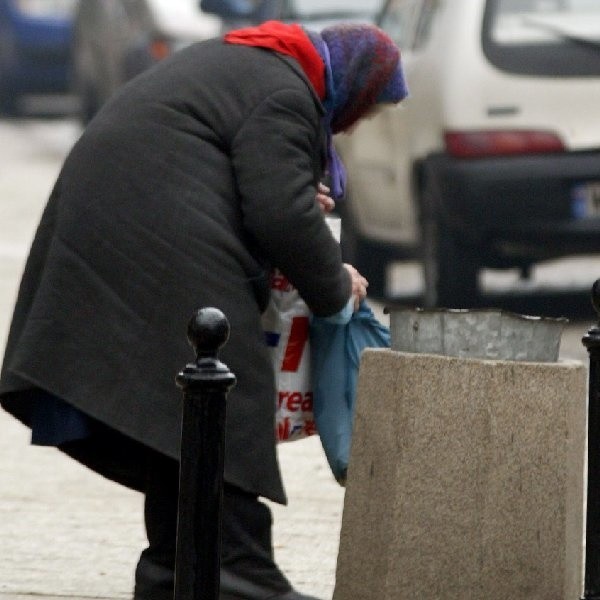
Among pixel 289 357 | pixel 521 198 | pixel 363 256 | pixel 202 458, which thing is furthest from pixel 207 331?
pixel 363 256

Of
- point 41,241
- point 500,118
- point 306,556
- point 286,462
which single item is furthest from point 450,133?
point 41,241

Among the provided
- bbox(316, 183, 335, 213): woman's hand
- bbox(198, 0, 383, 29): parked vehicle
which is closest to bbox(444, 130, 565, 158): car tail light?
bbox(198, 0, 383, 29): parked vehicle

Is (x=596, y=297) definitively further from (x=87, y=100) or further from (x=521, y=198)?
(x=87, y=100)

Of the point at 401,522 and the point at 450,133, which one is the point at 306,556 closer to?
the point at 401,522

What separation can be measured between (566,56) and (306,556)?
4.37 metres

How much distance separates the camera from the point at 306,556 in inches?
242

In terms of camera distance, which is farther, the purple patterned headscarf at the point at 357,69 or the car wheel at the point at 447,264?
the car wheel at the point at 447,264

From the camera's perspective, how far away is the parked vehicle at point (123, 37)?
18.2 meters

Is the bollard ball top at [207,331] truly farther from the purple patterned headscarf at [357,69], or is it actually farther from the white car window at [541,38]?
the white car window at [541,38]

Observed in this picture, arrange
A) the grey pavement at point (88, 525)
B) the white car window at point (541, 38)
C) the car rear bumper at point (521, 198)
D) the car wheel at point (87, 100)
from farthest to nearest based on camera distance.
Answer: the car wheel at point (87, 100) → the white car window at point (541, 38) → the car rear bumper at point (521, 198) → the grey pavement at point (88, 525)

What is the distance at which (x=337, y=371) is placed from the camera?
5352mm

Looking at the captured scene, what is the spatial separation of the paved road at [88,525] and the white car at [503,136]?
1942mm

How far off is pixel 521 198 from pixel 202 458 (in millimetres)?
5545

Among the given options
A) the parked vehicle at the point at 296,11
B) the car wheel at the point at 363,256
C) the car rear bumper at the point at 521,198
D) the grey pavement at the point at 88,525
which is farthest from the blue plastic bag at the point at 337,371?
the parked vehicle at the point at 296,11
